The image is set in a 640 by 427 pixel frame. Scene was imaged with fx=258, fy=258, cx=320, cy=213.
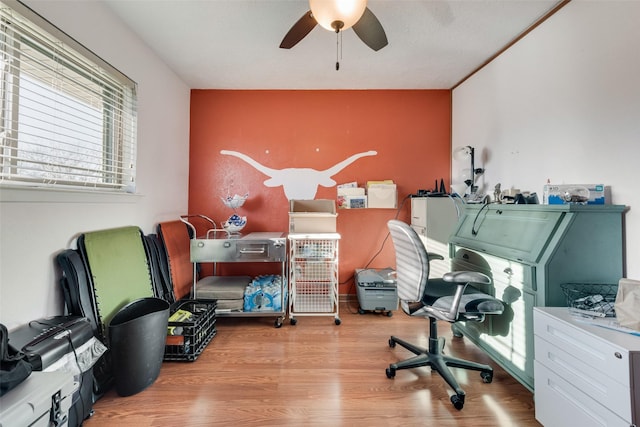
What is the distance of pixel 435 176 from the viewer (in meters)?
3.02

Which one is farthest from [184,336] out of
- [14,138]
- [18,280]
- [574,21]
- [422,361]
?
[574,21]

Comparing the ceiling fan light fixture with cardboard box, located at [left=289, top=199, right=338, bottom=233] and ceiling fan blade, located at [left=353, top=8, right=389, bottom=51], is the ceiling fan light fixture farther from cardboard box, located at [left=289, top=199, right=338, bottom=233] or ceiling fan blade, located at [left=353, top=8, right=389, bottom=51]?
cardboard box, located at [left=289, top=199, right=338, bottom=233]

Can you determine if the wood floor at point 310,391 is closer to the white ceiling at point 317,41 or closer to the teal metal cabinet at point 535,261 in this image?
the teal metal cabinet at point 535,261

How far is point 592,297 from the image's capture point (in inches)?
50.8

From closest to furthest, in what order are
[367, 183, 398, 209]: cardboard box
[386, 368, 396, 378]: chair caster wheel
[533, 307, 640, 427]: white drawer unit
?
[533, 307, 640, 427]: white drawer unit → [386, 368, 396, 378]: chair caster wheel → [367, 183, 398, 209]: cardboard box

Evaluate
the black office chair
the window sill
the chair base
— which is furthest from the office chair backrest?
the window sill

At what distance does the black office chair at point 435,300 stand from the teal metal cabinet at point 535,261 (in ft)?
0.45

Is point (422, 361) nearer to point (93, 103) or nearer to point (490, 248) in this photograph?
point (490, 248)

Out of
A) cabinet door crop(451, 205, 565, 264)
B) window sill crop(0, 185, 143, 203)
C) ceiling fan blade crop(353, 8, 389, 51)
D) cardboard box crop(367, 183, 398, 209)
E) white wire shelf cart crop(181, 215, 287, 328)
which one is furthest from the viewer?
cardboard box crop(367, 183, 398, 209)

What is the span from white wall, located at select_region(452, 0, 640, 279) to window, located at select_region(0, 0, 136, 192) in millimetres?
3028

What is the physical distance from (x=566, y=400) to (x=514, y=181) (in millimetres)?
1554

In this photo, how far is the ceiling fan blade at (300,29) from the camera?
159 centimetres

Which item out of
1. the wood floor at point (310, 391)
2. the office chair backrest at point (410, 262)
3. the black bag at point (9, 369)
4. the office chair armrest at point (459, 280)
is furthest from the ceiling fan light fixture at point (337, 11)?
the wood floor at point (310, 391)

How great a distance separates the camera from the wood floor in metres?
1.38
